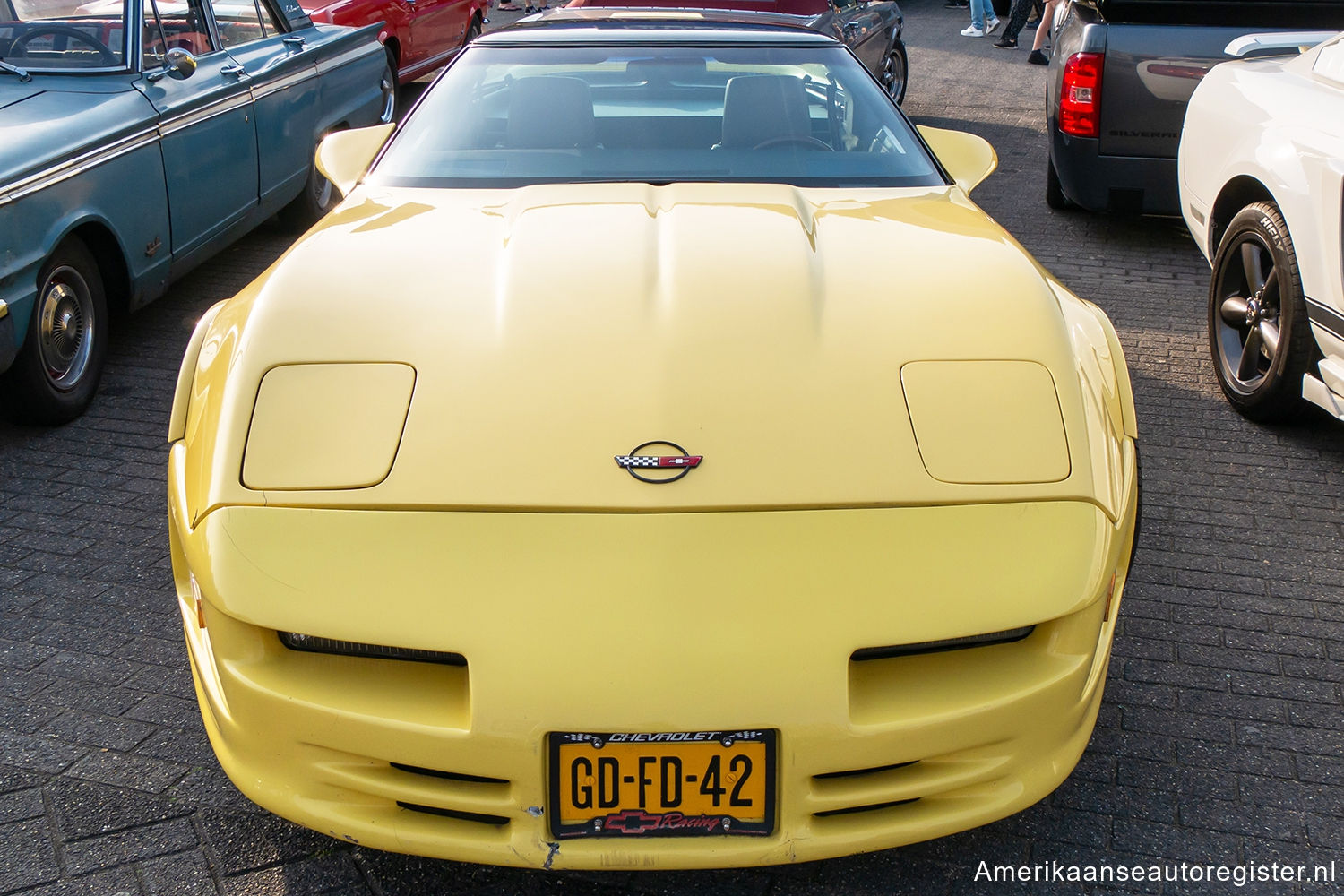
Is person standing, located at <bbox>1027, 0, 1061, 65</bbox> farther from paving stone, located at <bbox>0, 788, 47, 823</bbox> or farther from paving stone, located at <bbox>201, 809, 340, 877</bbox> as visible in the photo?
paving stone, located at <bbox>0, 788, 47, 823</bbox>

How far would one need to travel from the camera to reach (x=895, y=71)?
952cm

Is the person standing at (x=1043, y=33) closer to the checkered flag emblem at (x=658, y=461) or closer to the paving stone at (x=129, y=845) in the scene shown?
the checkered flag emblem at (x=658, y=461)

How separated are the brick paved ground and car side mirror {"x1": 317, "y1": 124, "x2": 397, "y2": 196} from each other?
1182 mm

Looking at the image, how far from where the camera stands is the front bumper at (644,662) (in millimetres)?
1844

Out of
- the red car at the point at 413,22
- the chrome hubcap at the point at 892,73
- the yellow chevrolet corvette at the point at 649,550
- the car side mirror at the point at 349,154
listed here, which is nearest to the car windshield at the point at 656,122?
the car side mirror at the point at 349,154

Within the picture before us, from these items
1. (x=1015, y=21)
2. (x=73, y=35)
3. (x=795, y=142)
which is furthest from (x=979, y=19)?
(x=795, y=142)

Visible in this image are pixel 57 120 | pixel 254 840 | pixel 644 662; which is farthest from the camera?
pixel 57 120

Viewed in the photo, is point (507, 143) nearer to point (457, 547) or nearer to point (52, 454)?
point (457, 547)

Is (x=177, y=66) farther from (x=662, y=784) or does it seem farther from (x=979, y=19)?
(x=979, y=19)

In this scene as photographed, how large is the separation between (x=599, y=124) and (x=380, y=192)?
65 centimetres

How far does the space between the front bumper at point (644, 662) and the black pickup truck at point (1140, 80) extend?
4.69 metres

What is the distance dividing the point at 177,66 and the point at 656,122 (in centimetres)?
255

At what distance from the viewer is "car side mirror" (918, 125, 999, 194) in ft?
11.2

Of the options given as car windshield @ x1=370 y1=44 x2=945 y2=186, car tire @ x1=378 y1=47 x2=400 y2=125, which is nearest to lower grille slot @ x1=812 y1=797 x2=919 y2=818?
car windshield @ x1=370 y1=44 x2=945 y2=186
